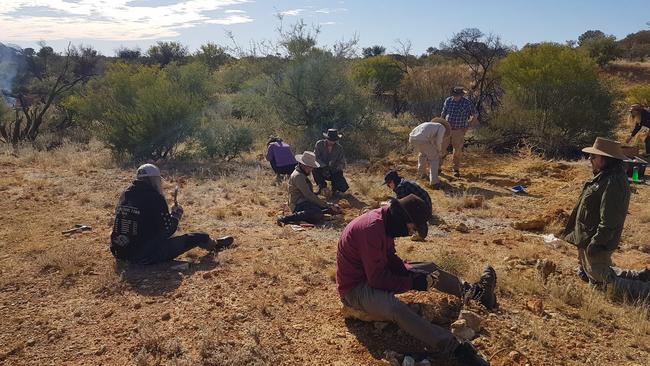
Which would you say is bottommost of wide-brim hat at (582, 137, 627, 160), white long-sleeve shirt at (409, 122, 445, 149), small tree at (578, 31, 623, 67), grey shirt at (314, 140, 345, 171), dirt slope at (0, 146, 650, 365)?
dirt slope at (0, 146, 650, 365)

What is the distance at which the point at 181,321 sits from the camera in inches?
163

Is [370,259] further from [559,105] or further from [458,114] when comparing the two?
[559,105]

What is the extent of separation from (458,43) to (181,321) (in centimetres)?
1676

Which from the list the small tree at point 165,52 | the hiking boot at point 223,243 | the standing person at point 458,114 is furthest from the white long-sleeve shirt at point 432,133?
the small tree at point 165,52

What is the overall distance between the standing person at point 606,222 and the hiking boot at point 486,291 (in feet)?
3.75

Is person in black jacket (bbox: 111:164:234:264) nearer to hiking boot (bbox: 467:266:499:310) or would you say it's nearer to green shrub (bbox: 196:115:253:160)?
hiking boot (bbox: 467:266:499:310)

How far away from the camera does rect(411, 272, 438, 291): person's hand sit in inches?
152

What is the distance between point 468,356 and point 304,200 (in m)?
4.20

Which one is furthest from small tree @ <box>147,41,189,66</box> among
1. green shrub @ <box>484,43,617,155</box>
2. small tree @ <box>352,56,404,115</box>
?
green shrub @ <box>484,43,617,155</box>

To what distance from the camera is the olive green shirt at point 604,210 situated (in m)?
4.57

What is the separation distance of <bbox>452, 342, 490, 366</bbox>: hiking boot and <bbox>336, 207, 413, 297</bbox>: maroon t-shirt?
60 cm

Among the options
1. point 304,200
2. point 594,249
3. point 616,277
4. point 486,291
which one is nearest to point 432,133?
point 304,200

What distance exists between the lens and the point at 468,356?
3338mm

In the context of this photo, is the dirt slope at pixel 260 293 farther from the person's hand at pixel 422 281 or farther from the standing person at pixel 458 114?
the standing person at pixel 458 114
